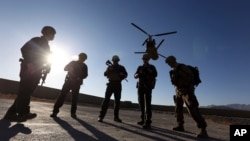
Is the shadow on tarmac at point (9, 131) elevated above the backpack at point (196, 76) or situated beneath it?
situated beneath

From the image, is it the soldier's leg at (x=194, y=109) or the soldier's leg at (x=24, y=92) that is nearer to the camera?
the soldier's leg at (x=24, y=92)

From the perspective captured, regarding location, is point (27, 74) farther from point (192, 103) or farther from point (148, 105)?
point (192, 103)

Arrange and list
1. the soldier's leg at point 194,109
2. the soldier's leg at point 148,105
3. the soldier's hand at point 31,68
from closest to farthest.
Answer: the soldier's hand at point 31,68 < the soldier's leg at point 194,109 < the soldier's leg at point 148,105

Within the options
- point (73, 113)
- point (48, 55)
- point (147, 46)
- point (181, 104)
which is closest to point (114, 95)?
point (73, 113)

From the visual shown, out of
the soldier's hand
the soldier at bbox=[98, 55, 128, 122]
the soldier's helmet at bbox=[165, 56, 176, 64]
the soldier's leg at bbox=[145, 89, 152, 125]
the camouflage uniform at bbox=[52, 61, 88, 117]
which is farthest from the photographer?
the soldier at bbox=[98, 55, 128, 122]

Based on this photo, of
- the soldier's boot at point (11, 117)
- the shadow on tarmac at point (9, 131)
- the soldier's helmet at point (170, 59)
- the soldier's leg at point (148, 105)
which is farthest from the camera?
the soldier's leg at point (148, 105)

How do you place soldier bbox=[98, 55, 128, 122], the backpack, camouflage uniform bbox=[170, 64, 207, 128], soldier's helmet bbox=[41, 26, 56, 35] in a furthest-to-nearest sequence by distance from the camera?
1. soldier bbox=[98, 55, 128, 122]
2. the backpack
3. camouflage uniform bbox=[170, 64, 207, 128]
4. soldier's helmet bbox=[41, 26, 56, 35]

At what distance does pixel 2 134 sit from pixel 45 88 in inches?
1165

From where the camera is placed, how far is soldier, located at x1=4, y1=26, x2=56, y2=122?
5.55 m

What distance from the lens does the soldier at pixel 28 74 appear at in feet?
18.2

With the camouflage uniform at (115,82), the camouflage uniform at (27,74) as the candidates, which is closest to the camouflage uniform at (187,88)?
the camouflage uniform at (115,82)

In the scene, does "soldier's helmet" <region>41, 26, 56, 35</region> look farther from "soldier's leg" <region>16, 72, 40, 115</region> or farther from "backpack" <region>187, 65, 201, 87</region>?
"backpack" <region>187, 65, 201, 87</region>

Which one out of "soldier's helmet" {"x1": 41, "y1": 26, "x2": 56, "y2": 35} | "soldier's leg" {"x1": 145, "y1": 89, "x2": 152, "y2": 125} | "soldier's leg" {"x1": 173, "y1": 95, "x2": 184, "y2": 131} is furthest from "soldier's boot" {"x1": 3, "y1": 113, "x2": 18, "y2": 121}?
"soldier's leg" {"x1": 173, "y1": 95, "x2": 184, "y2": 131}

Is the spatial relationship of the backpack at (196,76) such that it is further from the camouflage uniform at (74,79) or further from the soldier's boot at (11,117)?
the soldier's boot at (11,117)
